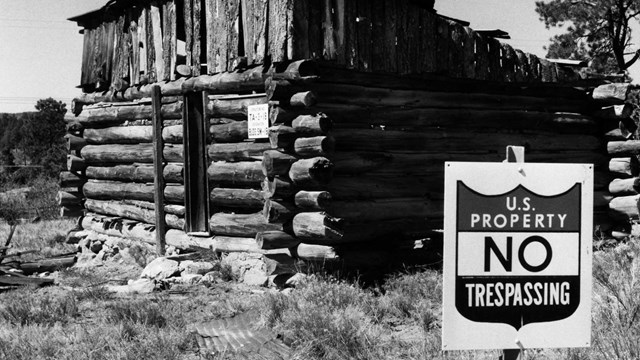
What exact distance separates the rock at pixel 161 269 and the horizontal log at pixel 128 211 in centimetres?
100

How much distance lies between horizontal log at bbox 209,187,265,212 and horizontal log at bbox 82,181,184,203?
1.05 m

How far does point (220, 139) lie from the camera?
428 inches

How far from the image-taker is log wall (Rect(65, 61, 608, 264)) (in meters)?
9.01

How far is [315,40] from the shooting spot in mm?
9281

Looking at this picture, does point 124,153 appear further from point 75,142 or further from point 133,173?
point 75,142

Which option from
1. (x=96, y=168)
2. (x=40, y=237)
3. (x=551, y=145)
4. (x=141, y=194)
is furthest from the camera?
(x=40, y=237)

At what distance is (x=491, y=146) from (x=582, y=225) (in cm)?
781

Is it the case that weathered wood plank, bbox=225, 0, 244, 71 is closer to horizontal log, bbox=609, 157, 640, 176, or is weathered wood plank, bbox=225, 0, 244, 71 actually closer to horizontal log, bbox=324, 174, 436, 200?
horizontal log, bbox=324, 174, 436, 200

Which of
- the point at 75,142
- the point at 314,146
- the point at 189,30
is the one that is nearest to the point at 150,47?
the point at 189,30

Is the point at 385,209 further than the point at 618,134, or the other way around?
the point at 618,134

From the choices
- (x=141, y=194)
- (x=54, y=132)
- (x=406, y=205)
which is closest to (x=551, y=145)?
(x=406, y=205)

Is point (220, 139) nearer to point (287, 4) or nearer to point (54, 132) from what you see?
point (287, 4)

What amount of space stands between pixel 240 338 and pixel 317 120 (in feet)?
9.92

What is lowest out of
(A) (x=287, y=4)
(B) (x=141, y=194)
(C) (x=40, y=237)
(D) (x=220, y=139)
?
(C) (x=40, y=237)
